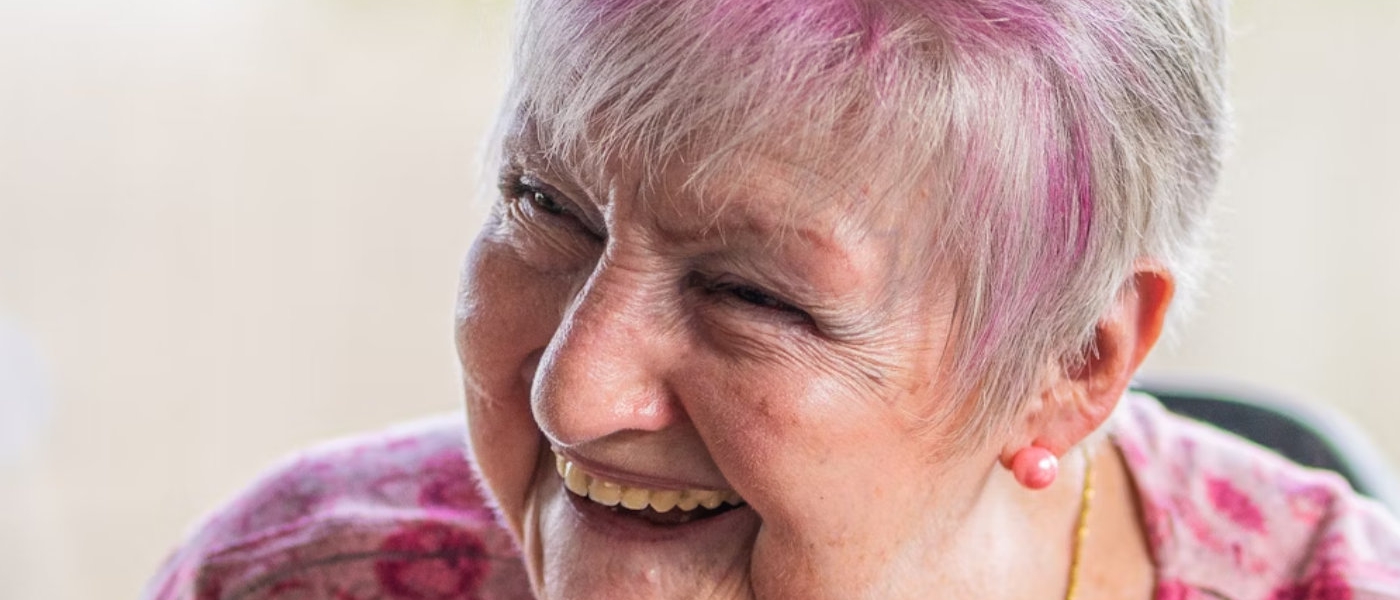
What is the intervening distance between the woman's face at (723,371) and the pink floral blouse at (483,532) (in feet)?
1.22

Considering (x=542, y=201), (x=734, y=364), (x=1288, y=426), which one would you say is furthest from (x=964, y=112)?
(x=1288, y=426)

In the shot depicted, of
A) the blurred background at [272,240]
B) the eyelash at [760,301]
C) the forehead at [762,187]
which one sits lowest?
the blurred background at [272,240]

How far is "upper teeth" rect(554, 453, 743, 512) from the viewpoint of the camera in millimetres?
1202

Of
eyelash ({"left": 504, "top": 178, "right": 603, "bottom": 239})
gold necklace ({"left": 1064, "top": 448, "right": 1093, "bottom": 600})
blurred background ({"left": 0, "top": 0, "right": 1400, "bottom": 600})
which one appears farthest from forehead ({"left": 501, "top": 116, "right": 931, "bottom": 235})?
blurred background ({"left": 0, "top": 0, "right": 1400, "bottom": 600})

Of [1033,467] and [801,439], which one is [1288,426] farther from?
[801,439]

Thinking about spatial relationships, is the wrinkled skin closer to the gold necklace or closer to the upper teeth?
the upper teeth

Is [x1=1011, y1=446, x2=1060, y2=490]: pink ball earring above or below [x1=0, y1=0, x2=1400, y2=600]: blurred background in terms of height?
above

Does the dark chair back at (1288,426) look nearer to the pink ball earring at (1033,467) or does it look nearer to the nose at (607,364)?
the pink ball earring at (1033,467)

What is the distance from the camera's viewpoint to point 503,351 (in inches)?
48.4

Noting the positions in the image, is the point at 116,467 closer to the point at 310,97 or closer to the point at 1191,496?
the point at 310,97

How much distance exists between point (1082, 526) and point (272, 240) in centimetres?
243

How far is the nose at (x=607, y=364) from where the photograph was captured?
1.09 meters

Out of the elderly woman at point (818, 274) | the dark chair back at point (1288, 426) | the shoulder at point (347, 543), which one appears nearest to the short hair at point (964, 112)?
the elderly woman at point (818, 274)

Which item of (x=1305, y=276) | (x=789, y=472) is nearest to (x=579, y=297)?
(x=789, y=472)
